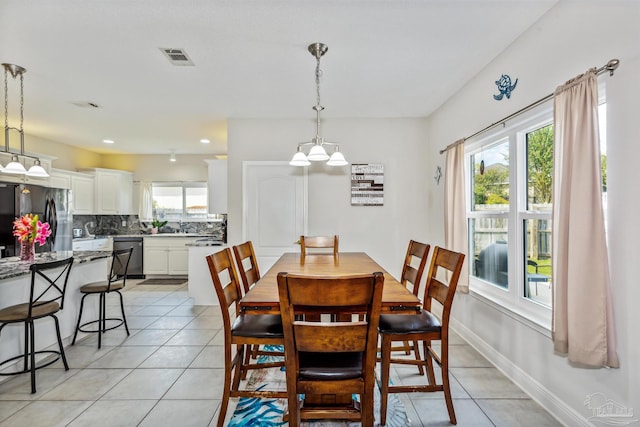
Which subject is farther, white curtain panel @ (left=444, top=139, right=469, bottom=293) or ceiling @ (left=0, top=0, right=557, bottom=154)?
white curtain panel @ (left=444, top=139, right=469, bottom=293)

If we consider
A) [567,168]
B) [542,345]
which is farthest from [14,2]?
[542,345]

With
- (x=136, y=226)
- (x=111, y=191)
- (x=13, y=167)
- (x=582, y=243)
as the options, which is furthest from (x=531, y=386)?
(x=136, y=226)

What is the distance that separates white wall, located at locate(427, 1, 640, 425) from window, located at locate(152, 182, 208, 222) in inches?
233

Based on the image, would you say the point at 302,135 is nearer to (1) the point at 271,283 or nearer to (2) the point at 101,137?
(1) the point at 271,283

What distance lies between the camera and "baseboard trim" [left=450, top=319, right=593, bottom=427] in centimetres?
192

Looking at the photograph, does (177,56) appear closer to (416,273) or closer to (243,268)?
(243,268)

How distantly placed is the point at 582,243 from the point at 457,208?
1.55 metres

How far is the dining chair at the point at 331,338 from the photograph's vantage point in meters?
1.38

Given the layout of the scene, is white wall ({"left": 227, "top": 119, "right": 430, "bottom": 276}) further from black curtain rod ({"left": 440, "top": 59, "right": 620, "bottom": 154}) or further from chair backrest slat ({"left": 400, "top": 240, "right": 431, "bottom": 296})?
chair backrest slat ({"left": 400, "top": 240, "right": 431, "bottom": 296})

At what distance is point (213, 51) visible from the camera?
2633 mm

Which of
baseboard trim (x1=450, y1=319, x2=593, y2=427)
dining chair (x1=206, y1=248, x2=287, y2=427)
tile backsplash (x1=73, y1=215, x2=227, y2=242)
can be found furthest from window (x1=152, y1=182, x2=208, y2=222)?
baseboard trim (x1=450, y1=319, x2=593, y2=427)

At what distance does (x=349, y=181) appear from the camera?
439cm

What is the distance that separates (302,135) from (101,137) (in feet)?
11.9

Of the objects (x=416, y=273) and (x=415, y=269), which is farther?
(x=415, y=269)
